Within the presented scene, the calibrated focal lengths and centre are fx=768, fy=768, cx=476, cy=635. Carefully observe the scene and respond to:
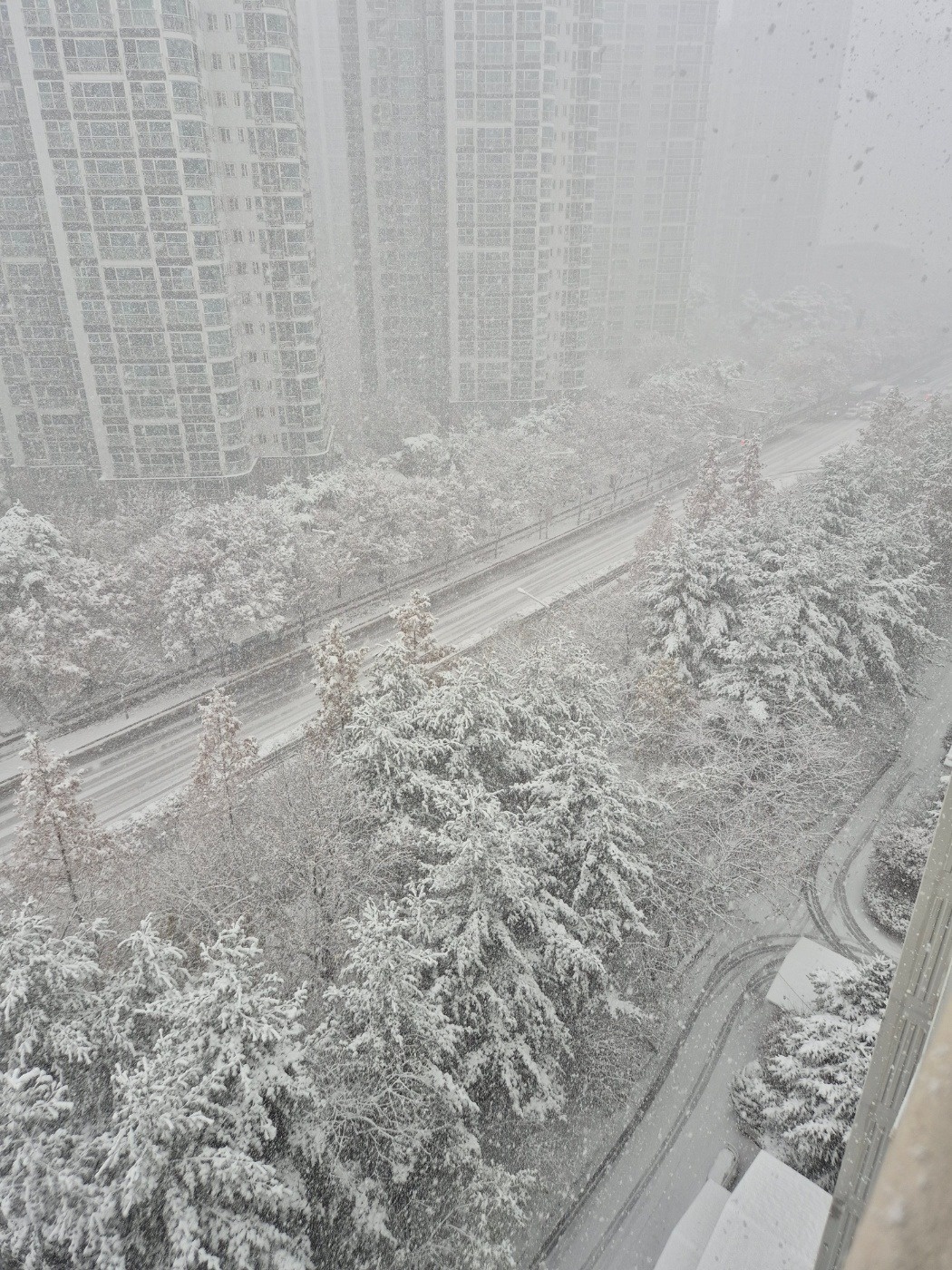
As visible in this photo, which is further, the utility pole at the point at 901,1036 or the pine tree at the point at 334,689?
the pine tree at the point at 334,689

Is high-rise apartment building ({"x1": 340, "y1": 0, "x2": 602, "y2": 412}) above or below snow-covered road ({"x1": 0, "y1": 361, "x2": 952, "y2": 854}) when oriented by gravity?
above

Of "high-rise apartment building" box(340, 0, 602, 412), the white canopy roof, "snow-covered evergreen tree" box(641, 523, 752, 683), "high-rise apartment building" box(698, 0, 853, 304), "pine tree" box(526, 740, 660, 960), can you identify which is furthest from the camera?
"high-rise apartment building" box(698, 0, 853, 304)

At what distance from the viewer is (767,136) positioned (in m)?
99.5

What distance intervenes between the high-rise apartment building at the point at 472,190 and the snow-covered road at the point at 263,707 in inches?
721

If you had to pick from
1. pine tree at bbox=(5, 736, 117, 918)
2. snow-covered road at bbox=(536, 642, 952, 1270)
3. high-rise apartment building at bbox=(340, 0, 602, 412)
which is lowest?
snow-covered road at bbox=(536, 642, 952, 1270)

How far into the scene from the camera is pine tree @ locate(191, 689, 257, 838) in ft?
78.7

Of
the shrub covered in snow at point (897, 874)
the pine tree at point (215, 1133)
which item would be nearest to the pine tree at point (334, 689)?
the pine tree at point (215, 1133)

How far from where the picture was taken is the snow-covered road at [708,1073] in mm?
17047

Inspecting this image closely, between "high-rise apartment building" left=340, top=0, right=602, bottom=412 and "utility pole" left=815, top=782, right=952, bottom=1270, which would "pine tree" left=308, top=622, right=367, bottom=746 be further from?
"high-rise apartment building" left=340, top=0, right=602, bottom=412

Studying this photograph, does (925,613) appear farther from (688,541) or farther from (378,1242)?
(378,1242)

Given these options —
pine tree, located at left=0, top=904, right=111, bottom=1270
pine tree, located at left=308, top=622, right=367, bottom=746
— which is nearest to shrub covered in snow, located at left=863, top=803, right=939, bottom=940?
pine tree, located at left=308, top=622, right=367, bottom=746

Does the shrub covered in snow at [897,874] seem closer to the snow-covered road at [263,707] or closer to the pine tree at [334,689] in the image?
the pine tree at [334,689]

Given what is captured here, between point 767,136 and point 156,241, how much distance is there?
92.7 metres

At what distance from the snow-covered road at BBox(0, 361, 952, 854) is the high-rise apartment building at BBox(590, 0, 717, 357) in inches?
1651
